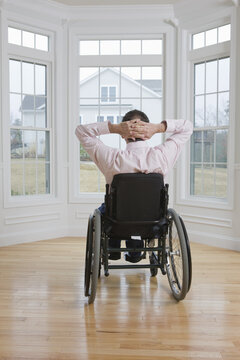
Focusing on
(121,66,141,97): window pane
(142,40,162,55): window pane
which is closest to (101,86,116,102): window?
(121,66,141,97): window pane

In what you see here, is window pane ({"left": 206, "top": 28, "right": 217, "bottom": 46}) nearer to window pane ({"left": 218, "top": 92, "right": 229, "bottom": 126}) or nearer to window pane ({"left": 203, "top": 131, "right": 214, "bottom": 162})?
window pane ({"left": 218, "top": 92, "right": 229, "bottom": 126})

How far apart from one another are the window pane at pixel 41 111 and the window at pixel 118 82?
478mm

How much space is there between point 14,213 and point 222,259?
243cm

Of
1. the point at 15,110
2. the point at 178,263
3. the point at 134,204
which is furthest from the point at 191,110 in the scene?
the point at 134,204

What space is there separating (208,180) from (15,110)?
2.52 metres

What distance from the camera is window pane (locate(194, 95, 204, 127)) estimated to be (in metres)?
5.04

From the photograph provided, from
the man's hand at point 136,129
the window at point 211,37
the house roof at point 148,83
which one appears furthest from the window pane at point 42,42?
the man's hand at point 136,129

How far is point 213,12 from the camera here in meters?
4.70

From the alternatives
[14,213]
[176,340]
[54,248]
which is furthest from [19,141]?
[176,340]

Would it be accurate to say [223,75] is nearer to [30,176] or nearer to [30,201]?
[30,176]

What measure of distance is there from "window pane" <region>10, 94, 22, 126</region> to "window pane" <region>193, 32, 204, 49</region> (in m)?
2.28

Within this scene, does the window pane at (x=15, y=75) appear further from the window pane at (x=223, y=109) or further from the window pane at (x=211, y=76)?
the window pane at (x=223, y=109)

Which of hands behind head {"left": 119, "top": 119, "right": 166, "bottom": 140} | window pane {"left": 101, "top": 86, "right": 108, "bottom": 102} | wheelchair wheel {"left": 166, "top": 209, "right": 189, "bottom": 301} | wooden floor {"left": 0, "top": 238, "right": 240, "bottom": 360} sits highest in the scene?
window pane {"left": 101, "top": 86, "right": 108, "bottom": 102}

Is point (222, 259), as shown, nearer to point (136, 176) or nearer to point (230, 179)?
point (230, 179)
